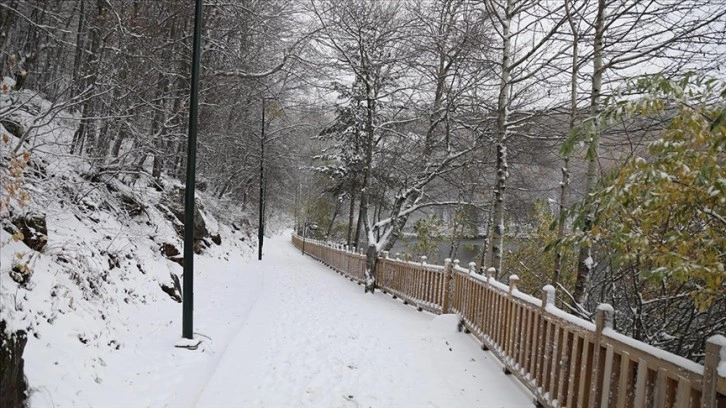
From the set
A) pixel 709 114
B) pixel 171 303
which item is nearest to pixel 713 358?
pixel 709 114

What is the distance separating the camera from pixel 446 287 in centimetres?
754

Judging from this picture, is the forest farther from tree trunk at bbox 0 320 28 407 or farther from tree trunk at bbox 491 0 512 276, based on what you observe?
tree trunk at bbox 0 320 28 407

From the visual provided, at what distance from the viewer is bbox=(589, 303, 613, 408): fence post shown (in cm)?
289

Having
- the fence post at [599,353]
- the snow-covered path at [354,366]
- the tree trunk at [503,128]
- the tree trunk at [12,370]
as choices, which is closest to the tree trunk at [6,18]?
the tree trunk at [12,370]

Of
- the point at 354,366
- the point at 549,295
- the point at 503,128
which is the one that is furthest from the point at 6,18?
the point at 503,128

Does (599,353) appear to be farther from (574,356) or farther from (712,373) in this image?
(712,373)

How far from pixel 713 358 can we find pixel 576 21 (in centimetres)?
655

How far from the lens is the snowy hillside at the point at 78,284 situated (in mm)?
3312

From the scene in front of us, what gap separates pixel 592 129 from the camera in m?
2.29

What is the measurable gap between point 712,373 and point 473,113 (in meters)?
7.76

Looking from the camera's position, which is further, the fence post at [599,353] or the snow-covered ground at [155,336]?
the snow-covered ground at [155,336]

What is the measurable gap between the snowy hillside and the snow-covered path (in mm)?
667

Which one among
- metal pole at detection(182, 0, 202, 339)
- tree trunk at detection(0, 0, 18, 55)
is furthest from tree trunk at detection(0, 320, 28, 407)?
tree trunk at detection(0, 0, 18, 55)

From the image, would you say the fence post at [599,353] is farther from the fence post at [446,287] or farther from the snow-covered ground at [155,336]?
the fence post at [446,287]
